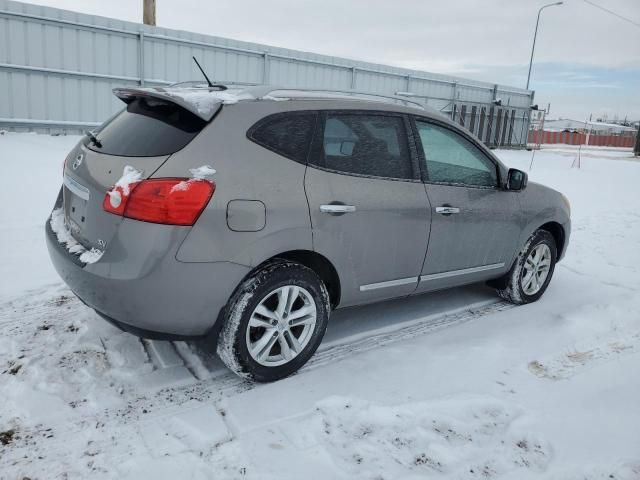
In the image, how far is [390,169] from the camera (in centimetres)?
343

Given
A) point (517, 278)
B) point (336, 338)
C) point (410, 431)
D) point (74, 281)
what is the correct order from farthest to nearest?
point (517, 278) < point (336, 338) < point (74, 281) < point (410, 431)

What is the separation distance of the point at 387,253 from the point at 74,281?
186cm

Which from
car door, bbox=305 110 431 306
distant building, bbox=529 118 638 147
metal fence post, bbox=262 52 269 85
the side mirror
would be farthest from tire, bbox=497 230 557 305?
distant building, bbox=529 118 638 147

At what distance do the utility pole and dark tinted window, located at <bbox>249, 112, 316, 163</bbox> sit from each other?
11.8 metres

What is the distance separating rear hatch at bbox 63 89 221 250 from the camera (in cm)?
266

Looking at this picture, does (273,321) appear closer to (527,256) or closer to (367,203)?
(367,203)

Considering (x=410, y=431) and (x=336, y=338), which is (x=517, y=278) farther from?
(x=410, y=431)

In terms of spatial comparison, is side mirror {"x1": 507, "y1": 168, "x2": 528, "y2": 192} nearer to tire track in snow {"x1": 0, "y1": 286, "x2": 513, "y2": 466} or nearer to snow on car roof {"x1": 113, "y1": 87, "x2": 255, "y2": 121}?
tire track in snow {"x1": 0, "y1": 286, "x2": 513, "y2": 466}

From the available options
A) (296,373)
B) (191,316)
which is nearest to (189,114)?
(191,316)

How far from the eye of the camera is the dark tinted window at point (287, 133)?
113 inches

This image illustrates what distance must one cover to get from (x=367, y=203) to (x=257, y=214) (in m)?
0.80

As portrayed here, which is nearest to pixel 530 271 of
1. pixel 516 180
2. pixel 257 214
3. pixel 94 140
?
pixel 516 180

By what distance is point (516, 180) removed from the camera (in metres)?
4.06

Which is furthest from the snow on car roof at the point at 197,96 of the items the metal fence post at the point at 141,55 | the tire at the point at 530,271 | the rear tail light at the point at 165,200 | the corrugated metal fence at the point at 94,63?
the metal fence post at the point at 141,55
